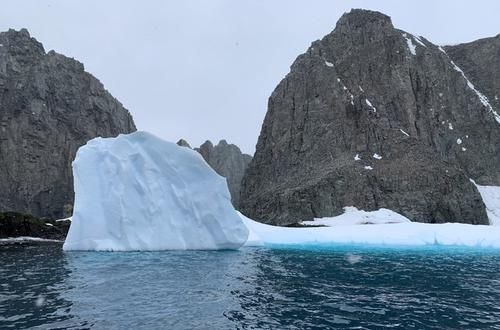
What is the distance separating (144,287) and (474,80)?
126 metres

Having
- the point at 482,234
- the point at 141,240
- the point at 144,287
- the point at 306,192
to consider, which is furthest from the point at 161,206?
the point at 306,192

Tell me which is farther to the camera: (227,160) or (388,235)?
(227,160)

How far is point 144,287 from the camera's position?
16703mm

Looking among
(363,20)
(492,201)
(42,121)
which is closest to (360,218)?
(492,201)

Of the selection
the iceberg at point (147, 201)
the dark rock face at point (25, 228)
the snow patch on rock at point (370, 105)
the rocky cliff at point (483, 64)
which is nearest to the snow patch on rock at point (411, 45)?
the rocky cliff at point (483, 64)

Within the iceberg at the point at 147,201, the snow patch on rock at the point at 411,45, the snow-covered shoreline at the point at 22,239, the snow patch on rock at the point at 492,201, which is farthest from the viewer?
the snow patch on rock at the point at 411,45

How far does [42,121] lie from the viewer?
11344 centimetres

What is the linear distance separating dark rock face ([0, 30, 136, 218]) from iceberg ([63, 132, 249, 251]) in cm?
7730

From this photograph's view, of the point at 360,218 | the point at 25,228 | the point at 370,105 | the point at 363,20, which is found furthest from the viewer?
the point at 363,20

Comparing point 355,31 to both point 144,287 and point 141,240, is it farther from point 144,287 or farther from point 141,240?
point 144,287

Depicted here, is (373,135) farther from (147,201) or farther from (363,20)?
(147,201)

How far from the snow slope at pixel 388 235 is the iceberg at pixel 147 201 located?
721cm

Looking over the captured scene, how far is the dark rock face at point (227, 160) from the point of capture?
161m

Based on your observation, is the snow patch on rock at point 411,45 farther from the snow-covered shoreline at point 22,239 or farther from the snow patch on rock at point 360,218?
the snow-covered shoreline at point 22,239
